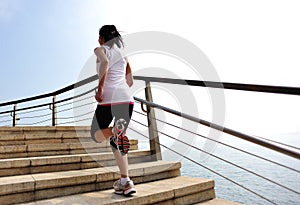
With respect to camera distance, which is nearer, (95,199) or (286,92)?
(286,92)

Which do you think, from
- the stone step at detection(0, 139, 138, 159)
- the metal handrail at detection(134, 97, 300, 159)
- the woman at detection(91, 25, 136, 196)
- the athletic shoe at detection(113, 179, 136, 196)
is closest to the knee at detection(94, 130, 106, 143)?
the woman at detection(91, 25, 136, 196)

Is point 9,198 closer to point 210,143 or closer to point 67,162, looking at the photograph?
point 67,162

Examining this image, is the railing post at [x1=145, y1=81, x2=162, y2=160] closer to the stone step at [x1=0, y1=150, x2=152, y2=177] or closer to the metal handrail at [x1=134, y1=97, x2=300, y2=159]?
the metal handrail at [x1=134, y1=97, x2=300, y2=159]

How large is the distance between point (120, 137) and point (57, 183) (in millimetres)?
636

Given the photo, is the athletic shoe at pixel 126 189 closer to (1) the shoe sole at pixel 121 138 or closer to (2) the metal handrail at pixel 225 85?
(1) the shoe sole at pixel 121 138

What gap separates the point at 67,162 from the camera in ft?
8.16

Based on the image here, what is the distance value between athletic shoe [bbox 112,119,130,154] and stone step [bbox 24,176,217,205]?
1.21 ft

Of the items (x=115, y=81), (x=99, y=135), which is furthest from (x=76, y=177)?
(x=115, y=81)

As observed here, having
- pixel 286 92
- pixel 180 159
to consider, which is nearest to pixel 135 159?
pixel 180 159

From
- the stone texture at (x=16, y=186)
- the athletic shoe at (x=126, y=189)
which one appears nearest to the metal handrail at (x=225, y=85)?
the athletic shoe at (x=126, y=189)

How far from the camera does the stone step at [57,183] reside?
73.3 inches

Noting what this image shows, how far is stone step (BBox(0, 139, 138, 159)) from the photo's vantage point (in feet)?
8.76

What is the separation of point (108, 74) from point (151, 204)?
108cm

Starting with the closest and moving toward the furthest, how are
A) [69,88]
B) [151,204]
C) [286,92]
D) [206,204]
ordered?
[286,92]
[151,204]
[206,204]
[69,88]
